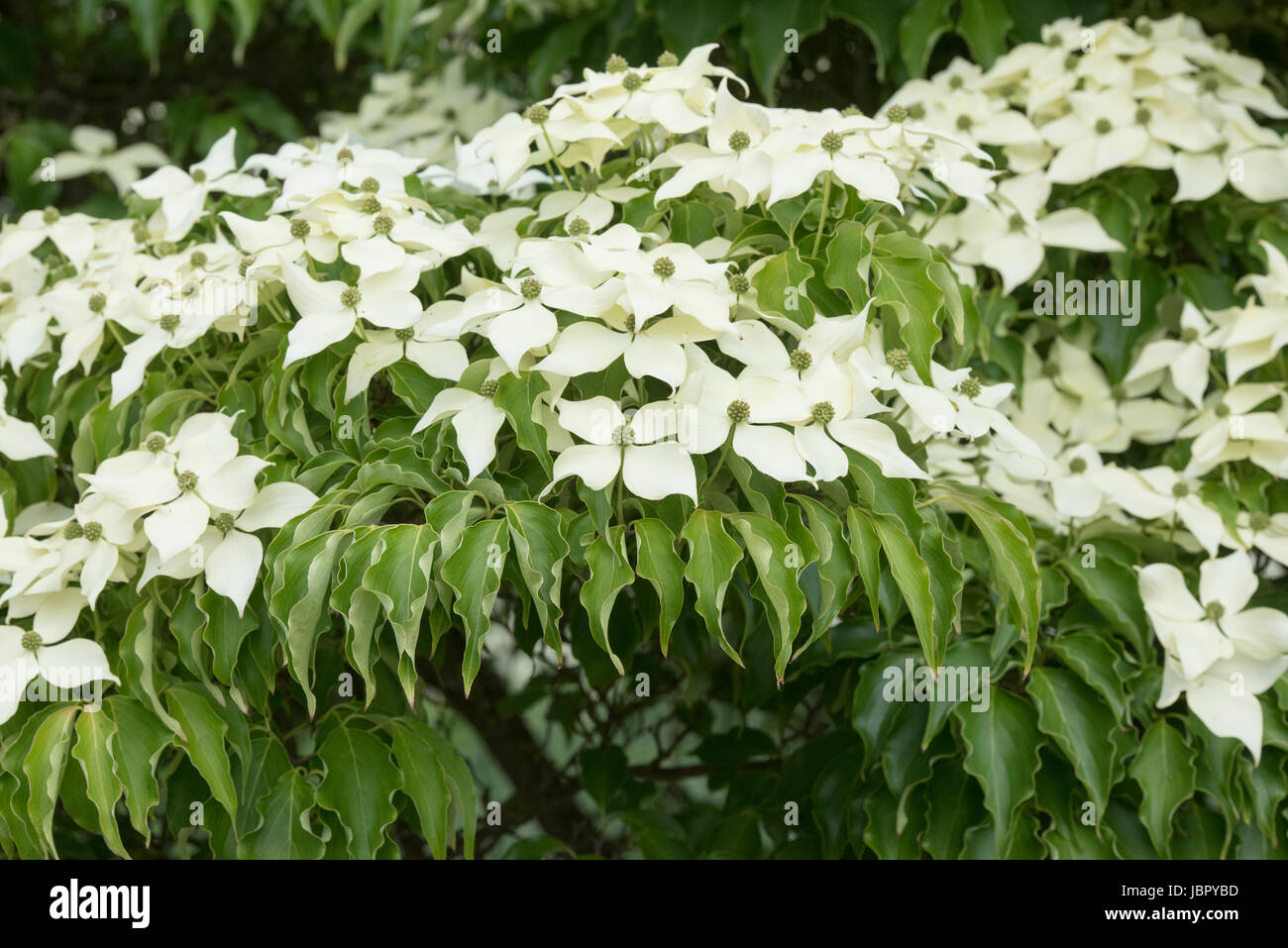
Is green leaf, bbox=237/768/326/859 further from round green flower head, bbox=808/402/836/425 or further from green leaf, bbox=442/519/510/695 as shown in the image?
round green flower head, bbox=808/402/836/425

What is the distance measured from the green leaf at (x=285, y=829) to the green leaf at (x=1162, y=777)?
1043 mm

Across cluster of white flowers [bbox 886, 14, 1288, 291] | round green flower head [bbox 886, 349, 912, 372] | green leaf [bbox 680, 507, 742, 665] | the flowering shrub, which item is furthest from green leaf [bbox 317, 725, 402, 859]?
cluster of white flowers [bbox 886, 14, 1288, 291]

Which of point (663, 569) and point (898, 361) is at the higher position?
point (898, 361)

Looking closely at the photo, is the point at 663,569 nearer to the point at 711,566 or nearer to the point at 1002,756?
the point at 711,566

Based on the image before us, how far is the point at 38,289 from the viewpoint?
196cm

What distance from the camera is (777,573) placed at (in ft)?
4.18

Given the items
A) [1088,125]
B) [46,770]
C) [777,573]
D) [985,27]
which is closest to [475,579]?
[777,573]

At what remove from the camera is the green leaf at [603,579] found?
127 cm

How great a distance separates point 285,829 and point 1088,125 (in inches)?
65.5

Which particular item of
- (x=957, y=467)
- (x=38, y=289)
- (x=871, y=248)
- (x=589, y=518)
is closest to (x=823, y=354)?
(x=871, y=248)

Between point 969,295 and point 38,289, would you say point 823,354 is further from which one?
point 38,289

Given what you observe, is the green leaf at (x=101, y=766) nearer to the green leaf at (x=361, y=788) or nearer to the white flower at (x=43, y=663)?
the white flower at (x=43, y=663)

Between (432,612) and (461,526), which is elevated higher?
(461,526)
